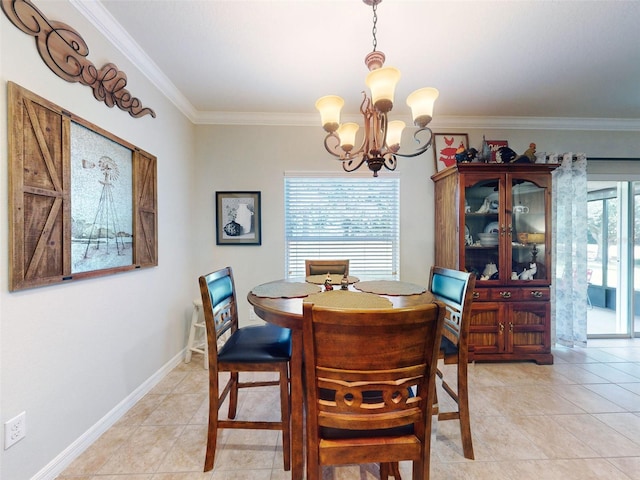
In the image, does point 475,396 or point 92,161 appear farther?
point 475,396

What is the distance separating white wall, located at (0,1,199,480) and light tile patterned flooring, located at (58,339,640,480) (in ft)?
0.79

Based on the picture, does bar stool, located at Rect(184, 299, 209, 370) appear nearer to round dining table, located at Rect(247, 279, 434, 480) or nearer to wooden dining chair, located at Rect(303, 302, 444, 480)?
round dining table, located at Rect(247, 279, 434, 480)

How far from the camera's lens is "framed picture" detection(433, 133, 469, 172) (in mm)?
3006

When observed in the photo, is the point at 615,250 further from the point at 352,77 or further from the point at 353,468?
the point at 353,468

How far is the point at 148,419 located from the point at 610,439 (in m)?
2.84

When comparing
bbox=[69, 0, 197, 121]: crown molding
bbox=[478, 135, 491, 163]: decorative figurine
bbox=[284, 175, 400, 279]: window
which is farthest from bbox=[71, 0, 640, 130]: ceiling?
bbox=[284, 175, 400, 279]: window

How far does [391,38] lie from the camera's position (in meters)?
1.80

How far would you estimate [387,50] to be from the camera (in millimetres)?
1925

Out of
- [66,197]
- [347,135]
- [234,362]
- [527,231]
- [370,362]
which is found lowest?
[234,362]

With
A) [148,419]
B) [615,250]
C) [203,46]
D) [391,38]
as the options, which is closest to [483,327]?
[615,250]

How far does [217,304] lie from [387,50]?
204 centimetres

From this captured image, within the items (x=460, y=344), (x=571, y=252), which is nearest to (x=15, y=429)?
(x=460, y=344)

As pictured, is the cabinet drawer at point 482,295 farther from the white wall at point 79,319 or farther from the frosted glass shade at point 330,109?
the white wall at point 79,319

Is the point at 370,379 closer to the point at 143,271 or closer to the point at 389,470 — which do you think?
the point at 389,470
